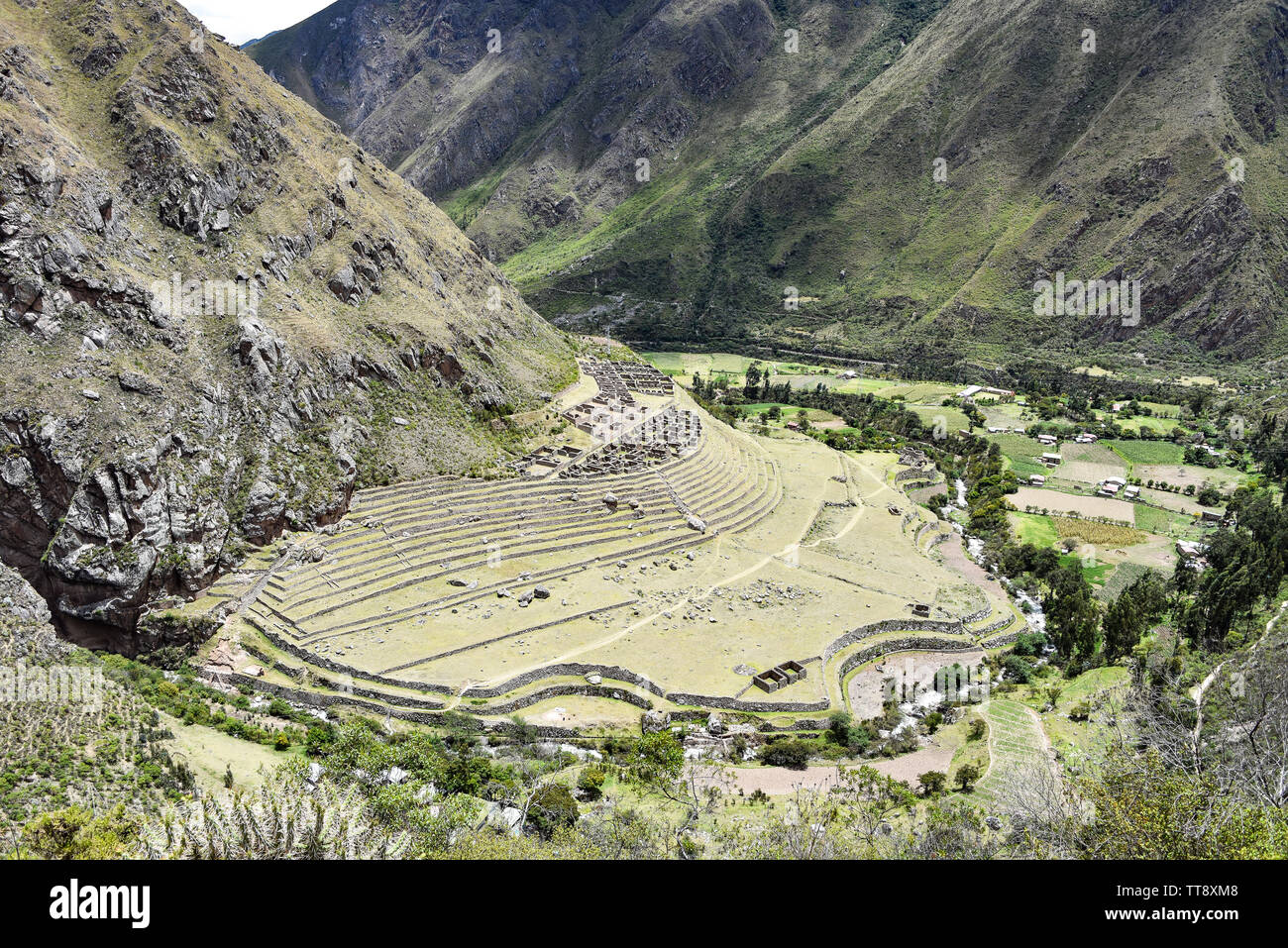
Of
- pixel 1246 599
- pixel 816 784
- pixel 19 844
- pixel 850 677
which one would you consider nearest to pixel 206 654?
pixel 19 844

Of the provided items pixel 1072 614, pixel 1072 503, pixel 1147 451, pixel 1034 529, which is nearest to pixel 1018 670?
pixel 1072 614

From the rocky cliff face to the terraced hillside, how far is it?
148 inches

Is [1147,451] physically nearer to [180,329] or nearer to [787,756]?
[787,756]

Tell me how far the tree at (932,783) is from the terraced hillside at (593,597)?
639 centimetres

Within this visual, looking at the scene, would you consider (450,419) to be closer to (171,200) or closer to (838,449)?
(171,200)

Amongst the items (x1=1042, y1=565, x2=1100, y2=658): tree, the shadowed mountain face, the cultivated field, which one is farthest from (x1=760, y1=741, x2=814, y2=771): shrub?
the shadowed mountain face

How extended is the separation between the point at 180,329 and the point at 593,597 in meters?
26.7

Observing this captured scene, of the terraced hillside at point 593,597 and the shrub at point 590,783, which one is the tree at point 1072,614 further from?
the shrub at point 590,783

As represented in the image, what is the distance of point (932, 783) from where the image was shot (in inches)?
1253

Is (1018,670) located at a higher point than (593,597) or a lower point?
lower

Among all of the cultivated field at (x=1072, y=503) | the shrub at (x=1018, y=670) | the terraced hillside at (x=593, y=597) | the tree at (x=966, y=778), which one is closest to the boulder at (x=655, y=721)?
the terraced hillside at (x=593, y=597)

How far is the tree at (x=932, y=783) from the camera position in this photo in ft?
104

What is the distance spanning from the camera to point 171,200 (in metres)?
49.9

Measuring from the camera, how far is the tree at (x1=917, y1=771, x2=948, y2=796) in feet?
104
